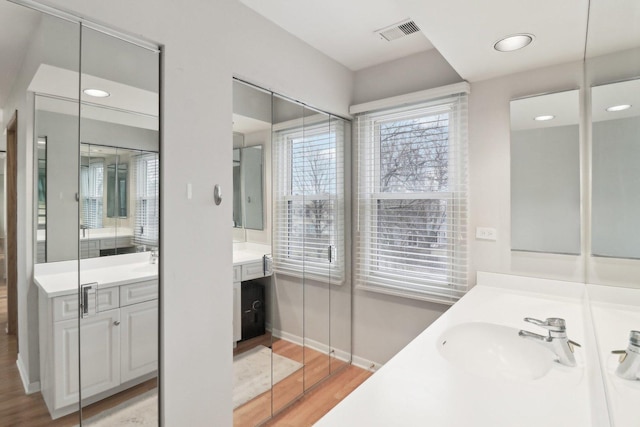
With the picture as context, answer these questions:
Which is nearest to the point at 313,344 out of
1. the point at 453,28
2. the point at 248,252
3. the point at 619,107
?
the point at 248,252

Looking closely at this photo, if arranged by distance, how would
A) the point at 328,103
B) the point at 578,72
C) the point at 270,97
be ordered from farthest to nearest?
the point at 328,103
the point at 270,97
the point at 578,72

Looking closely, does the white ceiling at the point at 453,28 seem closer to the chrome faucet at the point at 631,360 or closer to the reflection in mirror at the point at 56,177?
the reflection in mirror at the point at 56,177

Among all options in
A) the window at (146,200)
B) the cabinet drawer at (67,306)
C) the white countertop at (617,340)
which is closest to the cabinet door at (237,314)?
the window at (146,200)

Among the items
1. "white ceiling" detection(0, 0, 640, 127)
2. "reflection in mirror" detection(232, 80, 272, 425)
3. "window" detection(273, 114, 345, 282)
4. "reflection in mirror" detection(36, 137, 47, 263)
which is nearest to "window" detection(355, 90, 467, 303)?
"window" detection(273, 114, 345, 282)

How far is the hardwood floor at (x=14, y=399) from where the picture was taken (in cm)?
117

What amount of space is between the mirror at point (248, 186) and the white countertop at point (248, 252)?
113mm

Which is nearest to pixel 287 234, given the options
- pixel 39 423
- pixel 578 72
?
pixel 39 423

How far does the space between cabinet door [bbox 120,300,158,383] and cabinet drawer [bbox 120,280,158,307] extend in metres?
0.02

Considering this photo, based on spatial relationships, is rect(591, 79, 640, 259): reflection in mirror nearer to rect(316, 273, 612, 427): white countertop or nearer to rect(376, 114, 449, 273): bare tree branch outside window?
rect(316, 273, 612, 427): white countertop

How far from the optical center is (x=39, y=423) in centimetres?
124

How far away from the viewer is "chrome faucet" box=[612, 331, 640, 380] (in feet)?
1.98

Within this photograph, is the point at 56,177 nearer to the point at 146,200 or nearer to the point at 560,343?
the point at 146,200

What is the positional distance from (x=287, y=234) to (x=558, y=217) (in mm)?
1762

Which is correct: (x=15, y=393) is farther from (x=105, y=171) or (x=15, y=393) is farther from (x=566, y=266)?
(x=566, y=266)
